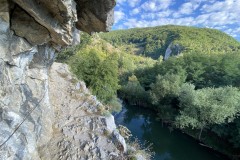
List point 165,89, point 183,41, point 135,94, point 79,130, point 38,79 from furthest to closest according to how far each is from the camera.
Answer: point 183,41, point 135,94, point 165,89, point 79,130, point 38,79

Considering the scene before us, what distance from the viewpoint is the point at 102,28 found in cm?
1009

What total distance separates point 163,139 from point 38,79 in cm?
2377

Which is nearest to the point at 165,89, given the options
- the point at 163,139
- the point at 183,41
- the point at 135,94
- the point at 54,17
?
the point at 163,139

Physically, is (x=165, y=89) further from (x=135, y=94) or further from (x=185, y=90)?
(x=135, y=94)

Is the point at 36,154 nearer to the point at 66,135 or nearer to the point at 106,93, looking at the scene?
the point at 66,135

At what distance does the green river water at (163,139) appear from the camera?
27.2 metres

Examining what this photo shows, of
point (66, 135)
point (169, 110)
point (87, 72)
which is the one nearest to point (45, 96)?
point (66, 135)

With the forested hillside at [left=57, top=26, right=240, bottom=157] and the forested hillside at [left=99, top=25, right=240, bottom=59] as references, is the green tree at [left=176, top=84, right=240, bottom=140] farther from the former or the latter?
the forested hillside at [left=99, top=25, right=240, bottom=59]

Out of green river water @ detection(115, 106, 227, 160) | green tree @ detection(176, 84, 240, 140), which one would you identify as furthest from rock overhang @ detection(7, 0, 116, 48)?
green tree @ detection(176, 84, 240, 140)

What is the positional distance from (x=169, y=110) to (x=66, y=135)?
26.9 m

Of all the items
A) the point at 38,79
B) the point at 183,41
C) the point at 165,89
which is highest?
the point at 183,41

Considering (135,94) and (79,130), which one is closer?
(79,130)

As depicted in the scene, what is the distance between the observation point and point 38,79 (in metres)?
11.4

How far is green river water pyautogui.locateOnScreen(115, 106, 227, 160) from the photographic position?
27.2 metres
